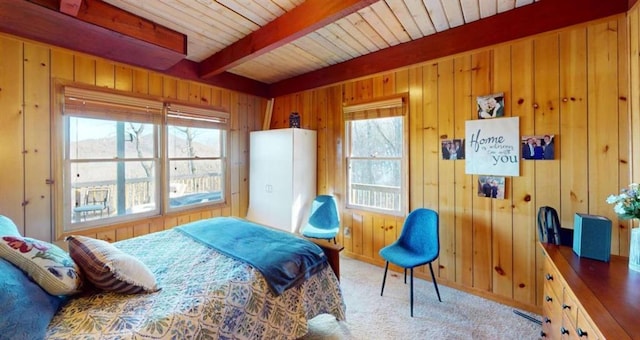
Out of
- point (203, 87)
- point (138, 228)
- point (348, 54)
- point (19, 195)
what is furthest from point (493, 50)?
point (19, 195)

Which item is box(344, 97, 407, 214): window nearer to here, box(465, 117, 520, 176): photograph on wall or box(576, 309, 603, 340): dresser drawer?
box(465, 117, 520, 176): photograph on wall

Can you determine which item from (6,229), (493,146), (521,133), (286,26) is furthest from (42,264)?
(521,133)

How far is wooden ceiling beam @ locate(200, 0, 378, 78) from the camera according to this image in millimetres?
1812

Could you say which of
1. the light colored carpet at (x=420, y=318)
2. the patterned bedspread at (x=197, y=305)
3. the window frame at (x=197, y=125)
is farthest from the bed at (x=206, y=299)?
the window frame at (x=197, y=125)

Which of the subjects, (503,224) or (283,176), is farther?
(283,176)

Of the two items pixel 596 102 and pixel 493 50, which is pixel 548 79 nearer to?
pixel 596 102

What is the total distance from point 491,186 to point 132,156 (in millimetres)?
3655

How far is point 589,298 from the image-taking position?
3.63 ft

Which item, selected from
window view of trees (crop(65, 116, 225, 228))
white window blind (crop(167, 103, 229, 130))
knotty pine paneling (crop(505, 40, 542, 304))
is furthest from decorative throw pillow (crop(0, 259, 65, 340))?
knotty pine paneling (crop(505, 40, 542, 304))

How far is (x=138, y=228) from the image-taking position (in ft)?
9.53

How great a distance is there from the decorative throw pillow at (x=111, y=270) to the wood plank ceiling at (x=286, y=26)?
1.59m

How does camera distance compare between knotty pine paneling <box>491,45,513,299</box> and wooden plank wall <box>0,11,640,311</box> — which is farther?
knotty pine paneling <box>491,45,513,299</box>

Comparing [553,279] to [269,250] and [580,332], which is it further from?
[269,250]

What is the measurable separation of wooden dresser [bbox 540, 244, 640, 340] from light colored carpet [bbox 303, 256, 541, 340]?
1.41 feet
